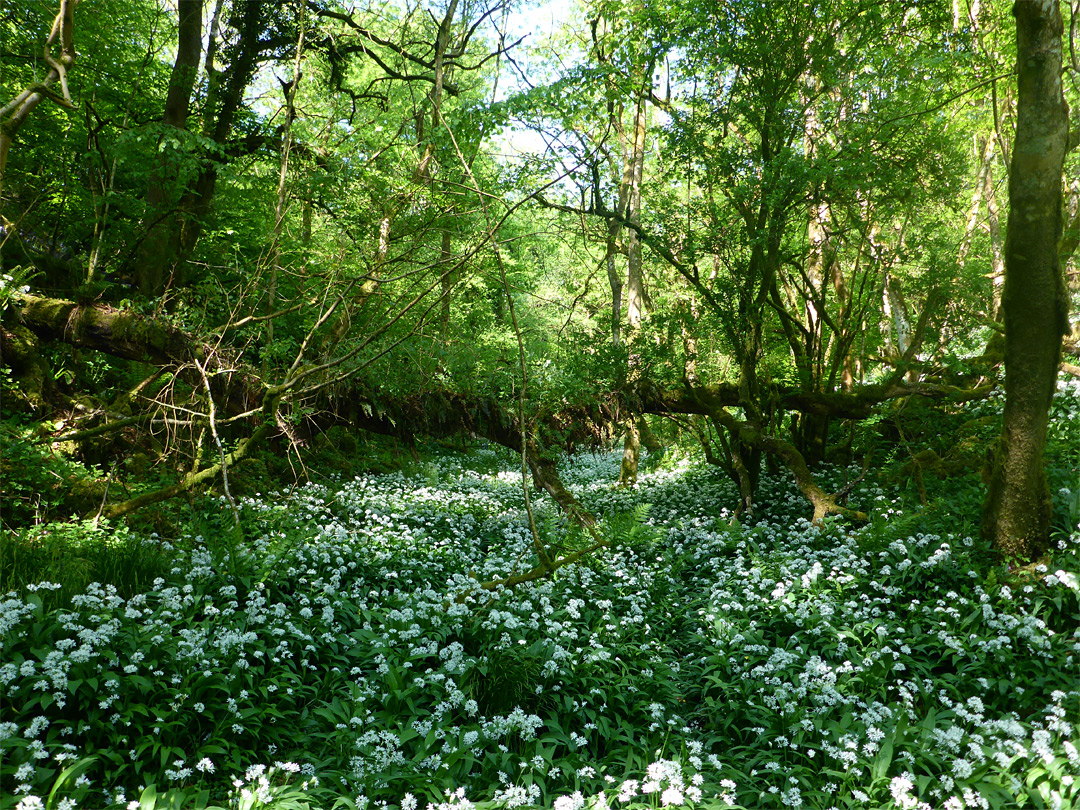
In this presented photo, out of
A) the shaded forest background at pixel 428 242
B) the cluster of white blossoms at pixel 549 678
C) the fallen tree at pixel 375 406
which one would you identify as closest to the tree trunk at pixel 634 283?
the shaded forest background at pixel 428 242

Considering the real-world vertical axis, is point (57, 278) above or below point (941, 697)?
above

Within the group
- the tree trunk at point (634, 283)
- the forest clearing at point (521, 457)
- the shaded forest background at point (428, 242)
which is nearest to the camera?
the forest clearing at point (521, 457)

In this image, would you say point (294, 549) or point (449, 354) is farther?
point (449, 354)

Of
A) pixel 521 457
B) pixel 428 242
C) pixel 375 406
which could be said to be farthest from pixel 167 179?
pixel 521 457

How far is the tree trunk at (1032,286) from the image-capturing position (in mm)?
5648

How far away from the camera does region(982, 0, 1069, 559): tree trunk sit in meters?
5.65

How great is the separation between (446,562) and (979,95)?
37.5ft

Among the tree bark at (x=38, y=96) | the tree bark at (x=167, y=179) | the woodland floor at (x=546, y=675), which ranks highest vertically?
the tree bark at (x=167, y=179)

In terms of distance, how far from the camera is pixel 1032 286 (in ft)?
19.2

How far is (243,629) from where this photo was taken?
15.4 feet

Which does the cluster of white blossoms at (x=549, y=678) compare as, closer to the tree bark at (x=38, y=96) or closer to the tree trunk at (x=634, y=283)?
the tree bark at (x=38, y=96)

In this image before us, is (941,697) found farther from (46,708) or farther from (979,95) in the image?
(979,95)

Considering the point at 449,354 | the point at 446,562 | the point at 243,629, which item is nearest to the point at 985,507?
the point at 446,562

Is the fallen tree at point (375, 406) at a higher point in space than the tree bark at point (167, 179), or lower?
lower
